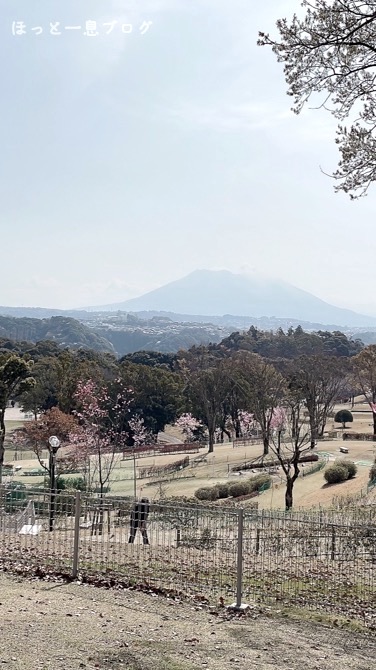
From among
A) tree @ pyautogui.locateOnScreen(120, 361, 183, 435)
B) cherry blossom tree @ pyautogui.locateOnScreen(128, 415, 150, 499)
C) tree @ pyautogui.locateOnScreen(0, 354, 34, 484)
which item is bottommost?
cherry blossom tree @ pyautogui.locateOnScreen(128, 415, 150, 499)

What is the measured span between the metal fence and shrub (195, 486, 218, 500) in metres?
16.0

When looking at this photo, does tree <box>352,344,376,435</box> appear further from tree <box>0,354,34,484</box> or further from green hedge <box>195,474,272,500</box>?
tree <box>0,354,34,484</box>

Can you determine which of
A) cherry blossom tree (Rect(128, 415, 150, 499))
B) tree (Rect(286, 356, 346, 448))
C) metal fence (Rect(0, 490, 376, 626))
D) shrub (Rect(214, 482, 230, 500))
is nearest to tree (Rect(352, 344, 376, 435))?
tree (Rect(286, 356, 346, 448))

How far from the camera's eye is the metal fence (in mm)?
8828

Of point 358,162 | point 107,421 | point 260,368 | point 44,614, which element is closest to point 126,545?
point 44,614

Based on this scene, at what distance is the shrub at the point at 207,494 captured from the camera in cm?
2878

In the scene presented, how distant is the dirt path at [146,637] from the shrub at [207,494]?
20821mm

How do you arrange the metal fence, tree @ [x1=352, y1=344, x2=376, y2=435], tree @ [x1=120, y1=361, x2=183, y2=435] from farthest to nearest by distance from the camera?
1. tree @ [x1=120, y1=361, x2=183, y2=435]
2. tree @ [x1=352, y1=344, x2=376, y2=435]
3. the metal fence

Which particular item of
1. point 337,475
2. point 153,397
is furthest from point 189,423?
point 337,475

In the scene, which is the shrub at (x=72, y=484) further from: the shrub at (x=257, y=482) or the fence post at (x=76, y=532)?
the fence post at (x=76, y=532)

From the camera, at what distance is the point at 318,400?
1874 inches

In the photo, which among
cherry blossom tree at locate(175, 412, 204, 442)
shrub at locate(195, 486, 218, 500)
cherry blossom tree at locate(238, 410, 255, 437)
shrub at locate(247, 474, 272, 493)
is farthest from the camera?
cherry blossom tree at locate(238, 410, 255, 437)

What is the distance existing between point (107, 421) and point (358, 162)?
4440 cm

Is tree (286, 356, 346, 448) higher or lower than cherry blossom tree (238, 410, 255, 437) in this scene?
higher
